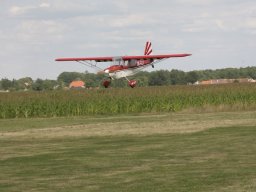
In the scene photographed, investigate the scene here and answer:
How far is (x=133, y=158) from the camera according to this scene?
1606 cm

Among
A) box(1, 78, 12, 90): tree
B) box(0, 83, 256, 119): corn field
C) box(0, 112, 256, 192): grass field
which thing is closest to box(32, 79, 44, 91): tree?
box(1, 78, 12, 90): tree

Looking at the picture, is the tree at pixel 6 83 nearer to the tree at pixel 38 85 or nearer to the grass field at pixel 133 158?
the tree at pixel 38 85

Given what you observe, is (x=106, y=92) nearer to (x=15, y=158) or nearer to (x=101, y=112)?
(x=101, y=112)

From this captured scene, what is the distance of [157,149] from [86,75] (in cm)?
8844

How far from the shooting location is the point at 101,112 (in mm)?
39031

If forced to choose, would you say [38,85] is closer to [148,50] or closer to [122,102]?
[148,50]

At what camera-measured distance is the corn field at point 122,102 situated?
38000mm

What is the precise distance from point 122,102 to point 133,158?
2393 centimetres

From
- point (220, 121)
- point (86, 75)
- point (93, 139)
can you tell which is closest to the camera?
point (93, 139)

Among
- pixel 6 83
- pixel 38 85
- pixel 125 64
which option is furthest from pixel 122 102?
Answer: pixel 6 83

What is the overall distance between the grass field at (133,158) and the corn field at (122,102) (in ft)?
39.1

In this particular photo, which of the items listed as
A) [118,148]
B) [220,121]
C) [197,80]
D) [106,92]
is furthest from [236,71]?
[118,148]

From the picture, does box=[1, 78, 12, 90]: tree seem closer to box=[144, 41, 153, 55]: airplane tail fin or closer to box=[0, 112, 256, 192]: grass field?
box=[144, 41, 153, 55]: airplane tail fin

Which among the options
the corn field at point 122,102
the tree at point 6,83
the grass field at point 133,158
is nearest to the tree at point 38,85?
the tree at point 6,83
